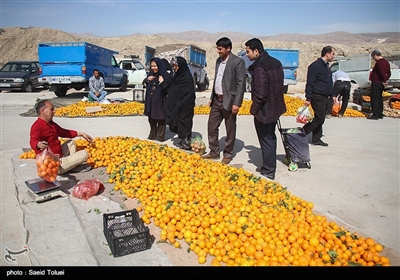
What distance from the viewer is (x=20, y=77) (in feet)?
62.9

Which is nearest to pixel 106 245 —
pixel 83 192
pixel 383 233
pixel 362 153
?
pixel 83 192

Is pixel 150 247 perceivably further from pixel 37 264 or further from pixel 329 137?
pixel 329 137

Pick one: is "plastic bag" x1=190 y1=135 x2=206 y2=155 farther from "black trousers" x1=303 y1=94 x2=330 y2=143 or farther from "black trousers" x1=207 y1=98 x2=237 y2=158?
"black trousers" x1=303 y1=94 x2=330 y2=143

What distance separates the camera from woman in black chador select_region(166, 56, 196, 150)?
22.7 ft

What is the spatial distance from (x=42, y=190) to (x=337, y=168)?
529 cm

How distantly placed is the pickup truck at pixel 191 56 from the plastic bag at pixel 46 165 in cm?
1471

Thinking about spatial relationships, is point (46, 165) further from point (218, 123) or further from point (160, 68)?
point (160, 68)

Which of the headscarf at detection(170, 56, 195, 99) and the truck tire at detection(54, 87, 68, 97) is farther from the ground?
the headscarf at detection(170, 56, 195, 99)

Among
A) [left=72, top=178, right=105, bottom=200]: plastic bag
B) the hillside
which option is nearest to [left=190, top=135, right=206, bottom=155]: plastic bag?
[left=72, top=178, right=105, bottom=200]: plastic bag

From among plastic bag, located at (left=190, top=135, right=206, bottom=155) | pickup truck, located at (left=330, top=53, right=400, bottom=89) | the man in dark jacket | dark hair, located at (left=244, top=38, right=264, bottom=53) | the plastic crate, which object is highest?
pickup truck, located at (left=330, top=53, right=400, bottom=89)

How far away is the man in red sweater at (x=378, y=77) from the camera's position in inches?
415

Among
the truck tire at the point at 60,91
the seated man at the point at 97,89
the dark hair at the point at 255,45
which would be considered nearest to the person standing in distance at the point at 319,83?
the dark hair at the point at 255,45

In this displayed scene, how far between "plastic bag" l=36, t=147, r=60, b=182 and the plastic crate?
1.26 m

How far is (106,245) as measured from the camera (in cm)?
324
